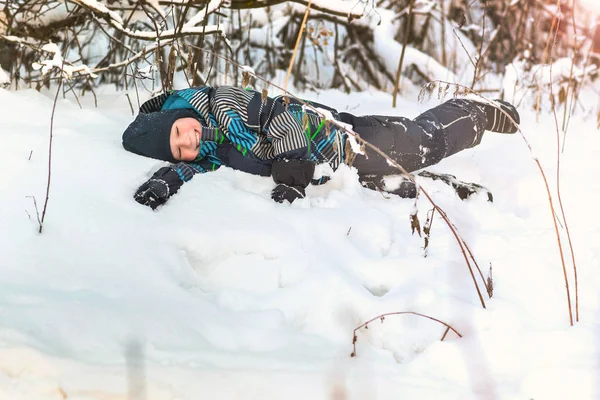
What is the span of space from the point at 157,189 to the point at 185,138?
44 cm

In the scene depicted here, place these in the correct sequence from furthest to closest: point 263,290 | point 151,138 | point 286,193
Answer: point 151,138 < point 286,193 < point 263,290

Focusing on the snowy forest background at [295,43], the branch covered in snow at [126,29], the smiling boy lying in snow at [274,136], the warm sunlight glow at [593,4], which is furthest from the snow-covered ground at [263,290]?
the warm sunlight glow at [593,4]

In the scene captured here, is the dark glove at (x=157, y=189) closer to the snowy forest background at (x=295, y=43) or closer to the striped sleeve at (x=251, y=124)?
the striped sleeve at (x=251, y=124)

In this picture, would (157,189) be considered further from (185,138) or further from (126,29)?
(126,29)

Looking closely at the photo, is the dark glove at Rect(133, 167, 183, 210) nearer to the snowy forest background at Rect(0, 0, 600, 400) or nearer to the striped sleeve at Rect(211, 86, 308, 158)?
the snowy forest background at Rect(0, 0, 600, 400)

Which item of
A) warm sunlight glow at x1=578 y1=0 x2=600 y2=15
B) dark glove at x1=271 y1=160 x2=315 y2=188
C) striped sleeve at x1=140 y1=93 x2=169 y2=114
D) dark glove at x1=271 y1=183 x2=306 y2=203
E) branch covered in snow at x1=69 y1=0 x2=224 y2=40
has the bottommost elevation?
dark glove at x1=271 y1=183 x2=306 y2=203

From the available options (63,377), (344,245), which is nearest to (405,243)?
(344,245)

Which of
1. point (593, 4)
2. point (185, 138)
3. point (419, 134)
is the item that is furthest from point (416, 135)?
point (593, 4)

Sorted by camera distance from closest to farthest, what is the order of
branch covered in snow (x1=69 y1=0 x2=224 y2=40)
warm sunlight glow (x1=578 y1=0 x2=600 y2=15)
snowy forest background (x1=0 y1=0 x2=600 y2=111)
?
branch covered in snow (x1=69 y1=0 x2=224 y2=40), snowy forest background (x1=0 y1=0 x2=600 y2=111), warm sunlight glow (x1=578 y1=0 x2=600 y2=15)

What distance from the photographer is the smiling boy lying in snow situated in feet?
7.61

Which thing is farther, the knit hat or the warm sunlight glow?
the warm sunlight glow

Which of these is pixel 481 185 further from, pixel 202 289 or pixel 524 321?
pixel 202 289

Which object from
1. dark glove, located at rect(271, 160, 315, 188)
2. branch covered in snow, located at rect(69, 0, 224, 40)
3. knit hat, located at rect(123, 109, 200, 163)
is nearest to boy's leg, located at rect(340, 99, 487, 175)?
dark glove, located at rect(271, 160, 315, 188)

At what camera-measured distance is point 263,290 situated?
1.55 metres
